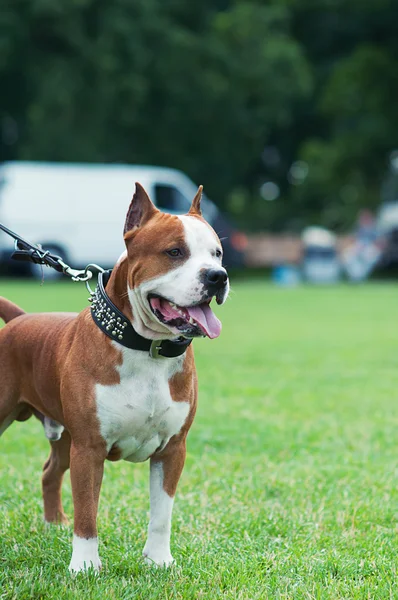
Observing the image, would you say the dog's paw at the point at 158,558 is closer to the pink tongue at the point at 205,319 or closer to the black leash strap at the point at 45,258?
the pink tongue at the point at 205,319

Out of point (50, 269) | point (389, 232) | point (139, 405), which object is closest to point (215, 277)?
point (139, 405)

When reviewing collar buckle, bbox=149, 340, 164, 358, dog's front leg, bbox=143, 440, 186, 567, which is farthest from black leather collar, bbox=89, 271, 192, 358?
dog's front leg, bbox=143, 440, 186, 567

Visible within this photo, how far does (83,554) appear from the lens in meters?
3.54

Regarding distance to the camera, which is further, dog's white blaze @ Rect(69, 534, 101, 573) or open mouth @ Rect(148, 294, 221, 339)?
dog's white blaze @ Rect(69, 534, 101, 573)

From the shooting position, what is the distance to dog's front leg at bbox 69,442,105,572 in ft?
11.5

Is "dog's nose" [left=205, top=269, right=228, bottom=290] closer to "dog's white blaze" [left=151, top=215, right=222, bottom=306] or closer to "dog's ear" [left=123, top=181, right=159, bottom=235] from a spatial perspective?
"dog's white blaze" [left=151, top=215, right=222, bottom=306]

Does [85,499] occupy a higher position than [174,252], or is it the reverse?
[174,252]

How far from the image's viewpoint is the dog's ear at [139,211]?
354 centimetres

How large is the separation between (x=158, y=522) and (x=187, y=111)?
99.5ft

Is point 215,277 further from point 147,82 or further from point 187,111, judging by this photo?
point 187,111

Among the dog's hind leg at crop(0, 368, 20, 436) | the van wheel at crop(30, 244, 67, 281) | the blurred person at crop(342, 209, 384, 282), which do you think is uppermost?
the dog's hind leg at crop(0, 368, 20, 436)

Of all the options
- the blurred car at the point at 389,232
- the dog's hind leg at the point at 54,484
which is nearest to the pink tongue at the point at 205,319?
the dog's hind leg at the point at 54,484

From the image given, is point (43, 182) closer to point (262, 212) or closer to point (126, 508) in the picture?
point (126, 508)

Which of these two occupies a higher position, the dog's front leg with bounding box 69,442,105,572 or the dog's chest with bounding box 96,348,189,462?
the dog's chest with bounding box 96,348,189,462
